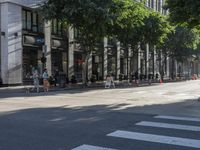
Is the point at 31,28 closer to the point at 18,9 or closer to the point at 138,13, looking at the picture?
the point at 18,9

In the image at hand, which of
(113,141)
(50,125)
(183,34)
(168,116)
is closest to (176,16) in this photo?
(168,116)

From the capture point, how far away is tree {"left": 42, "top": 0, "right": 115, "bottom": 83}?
A: 31.5 metres

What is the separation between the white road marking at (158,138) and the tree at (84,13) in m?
22.6

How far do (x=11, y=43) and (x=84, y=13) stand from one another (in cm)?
715

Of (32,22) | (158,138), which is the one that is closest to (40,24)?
(32,22)

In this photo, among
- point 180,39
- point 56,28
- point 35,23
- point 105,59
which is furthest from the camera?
point 180,39

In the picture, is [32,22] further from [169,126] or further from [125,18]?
[169,126]

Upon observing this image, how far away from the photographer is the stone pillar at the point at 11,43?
112ft

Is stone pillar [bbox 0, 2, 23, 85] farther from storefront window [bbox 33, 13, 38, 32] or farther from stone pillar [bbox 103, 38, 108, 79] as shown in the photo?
stone pillar [bbox 103, 38, 108, 79]

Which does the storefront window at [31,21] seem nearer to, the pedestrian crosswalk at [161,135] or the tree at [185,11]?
the tree at [185,11]

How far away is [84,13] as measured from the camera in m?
31.7

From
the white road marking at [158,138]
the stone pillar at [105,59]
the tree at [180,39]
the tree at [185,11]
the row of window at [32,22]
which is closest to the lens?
the white road marking at [158,138]

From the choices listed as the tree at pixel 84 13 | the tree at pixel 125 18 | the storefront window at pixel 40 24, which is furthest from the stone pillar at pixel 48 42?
the tree at pixel 125 18

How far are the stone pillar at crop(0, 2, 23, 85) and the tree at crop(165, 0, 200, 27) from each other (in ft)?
55.6
